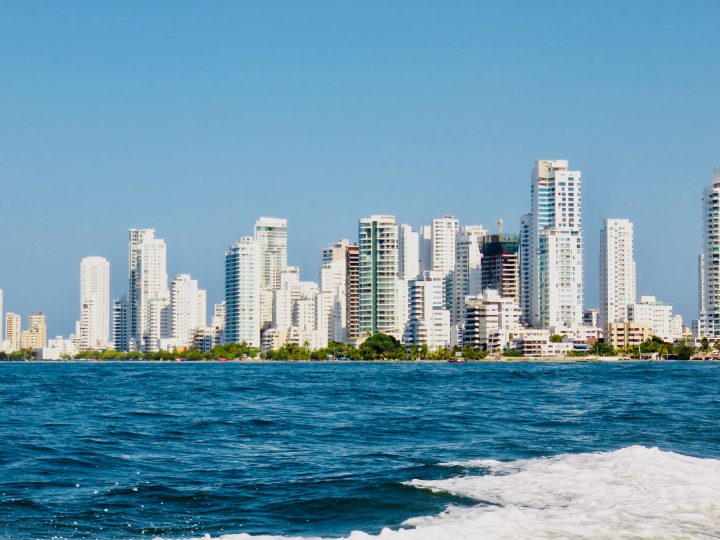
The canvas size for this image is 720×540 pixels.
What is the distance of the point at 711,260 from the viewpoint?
456 ft

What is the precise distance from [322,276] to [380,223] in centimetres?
2985

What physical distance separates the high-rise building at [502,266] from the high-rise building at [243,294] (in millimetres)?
41805

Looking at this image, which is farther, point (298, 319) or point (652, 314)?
point (298, 319)

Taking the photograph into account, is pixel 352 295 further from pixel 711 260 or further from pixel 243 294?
pixel 711 260

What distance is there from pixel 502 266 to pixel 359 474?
152611 mm

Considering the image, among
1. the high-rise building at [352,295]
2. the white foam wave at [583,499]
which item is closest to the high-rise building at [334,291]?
the high-rise building at [352,295]

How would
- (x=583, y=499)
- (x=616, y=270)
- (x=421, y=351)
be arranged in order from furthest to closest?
1. (x=616, y=270)
2. (x=421, y=351)
3. (x=583, y=499)

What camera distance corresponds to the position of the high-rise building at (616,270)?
6777 inches

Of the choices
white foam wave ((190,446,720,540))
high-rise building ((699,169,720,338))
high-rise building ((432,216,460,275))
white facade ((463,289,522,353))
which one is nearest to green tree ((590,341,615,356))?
white facade ((463,289,522,353))

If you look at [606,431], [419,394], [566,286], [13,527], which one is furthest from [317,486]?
[566,286]

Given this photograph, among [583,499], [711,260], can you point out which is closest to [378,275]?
[711,260]

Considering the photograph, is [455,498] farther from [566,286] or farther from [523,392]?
[566,286]

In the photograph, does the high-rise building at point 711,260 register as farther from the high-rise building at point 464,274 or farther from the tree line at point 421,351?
the high-rise building at point 464,274

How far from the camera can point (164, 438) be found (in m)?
21.8
